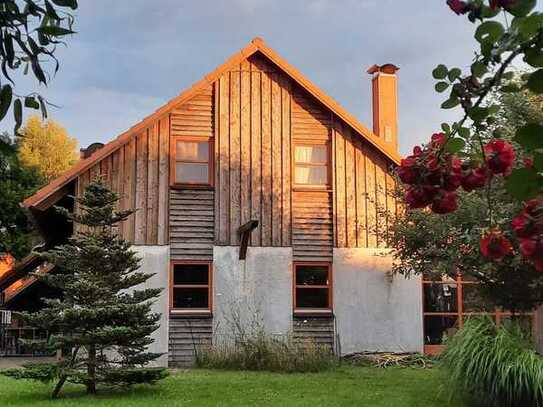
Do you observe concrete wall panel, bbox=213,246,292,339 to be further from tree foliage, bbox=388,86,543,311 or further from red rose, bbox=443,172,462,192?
red rose, bbox=443,172,462,192

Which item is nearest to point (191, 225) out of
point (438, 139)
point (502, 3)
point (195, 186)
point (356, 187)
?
point (195, 186)

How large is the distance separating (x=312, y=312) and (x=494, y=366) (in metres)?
8.60

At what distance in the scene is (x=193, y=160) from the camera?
1773 cm

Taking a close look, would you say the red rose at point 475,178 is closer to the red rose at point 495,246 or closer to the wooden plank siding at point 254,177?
the red rose at point 495,246

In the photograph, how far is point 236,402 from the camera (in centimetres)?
1030

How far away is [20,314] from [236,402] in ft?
10.7

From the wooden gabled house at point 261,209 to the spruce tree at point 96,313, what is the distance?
17.8 ft

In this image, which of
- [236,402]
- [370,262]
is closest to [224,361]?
[370,262]

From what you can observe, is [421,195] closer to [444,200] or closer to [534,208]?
[444,200]

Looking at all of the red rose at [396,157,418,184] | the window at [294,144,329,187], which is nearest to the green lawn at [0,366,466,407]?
the window at [294,144,329,187]

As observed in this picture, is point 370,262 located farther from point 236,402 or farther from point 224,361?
point 236,402

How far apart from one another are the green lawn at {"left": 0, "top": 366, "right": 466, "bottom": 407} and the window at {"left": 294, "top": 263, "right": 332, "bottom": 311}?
3.79 metres

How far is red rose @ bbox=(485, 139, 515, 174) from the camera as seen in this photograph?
2.13m

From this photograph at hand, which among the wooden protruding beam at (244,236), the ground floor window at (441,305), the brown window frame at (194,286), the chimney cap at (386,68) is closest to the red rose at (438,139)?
the wooden protruding beam at (244,236)
